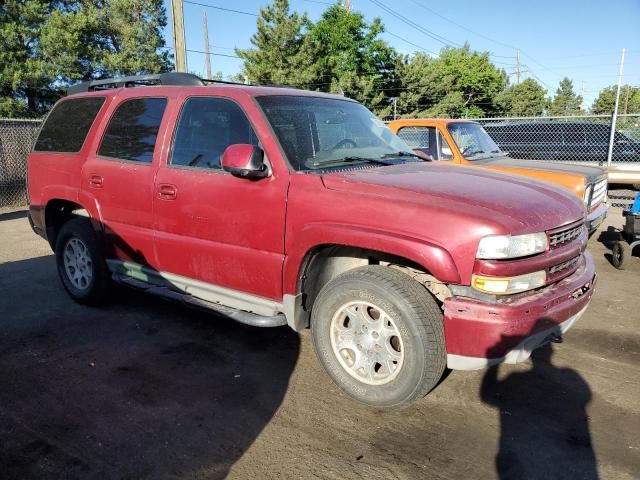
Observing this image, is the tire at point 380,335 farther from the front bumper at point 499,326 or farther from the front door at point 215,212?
the front door at point 215,212

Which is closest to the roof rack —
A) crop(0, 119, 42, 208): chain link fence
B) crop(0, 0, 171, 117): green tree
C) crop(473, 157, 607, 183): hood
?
crop(473, 157, 607, 183): hood

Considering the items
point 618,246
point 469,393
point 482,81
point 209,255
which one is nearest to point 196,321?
point 209,255

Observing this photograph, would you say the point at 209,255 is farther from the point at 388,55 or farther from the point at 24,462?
the point at 388,55

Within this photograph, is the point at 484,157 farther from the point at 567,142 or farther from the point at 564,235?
the point at 567,142

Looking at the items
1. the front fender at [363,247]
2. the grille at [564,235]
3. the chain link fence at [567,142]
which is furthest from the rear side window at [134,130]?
the chain link fence at [567,142]

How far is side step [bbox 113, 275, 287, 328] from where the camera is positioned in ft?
11.8

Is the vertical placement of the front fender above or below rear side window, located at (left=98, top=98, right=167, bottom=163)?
below

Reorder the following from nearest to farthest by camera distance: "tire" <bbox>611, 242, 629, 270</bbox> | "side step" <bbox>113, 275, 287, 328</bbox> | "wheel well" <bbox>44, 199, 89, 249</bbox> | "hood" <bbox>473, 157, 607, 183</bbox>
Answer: "side step" <bbox>113, 275, 287, 328</bbox> → "wheel well" <bbox>44, 199, 89, 249</bbox> → "tire" <bbox>611, 242, 629, 270</bbox> → "hood" <bbox>473, 157, 607, 183</bbox>

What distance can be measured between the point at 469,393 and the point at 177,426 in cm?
190

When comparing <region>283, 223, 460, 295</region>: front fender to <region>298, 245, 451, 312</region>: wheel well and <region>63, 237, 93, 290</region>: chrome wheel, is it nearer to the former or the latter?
<region>298, 245, 451, 312</region>: wheel well

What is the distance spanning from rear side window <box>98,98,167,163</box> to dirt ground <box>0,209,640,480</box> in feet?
5.02

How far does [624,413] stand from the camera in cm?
318

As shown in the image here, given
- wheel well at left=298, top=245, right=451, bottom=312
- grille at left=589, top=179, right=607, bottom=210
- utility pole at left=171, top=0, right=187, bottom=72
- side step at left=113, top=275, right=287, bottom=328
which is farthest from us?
utility pole at left=171, top=0, right=187, bottom=72

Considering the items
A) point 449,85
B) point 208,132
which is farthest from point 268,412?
point 449,85
